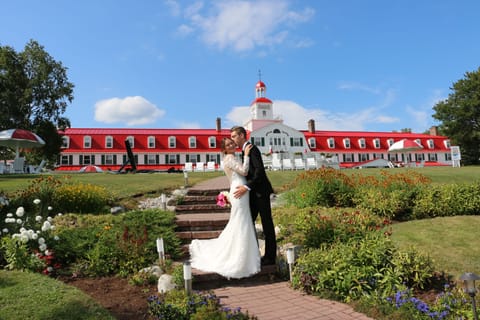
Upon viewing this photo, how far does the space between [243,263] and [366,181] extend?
6.22 m

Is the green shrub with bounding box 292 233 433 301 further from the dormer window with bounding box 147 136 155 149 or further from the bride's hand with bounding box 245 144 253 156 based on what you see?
the dormer window with bounding box 147 136 155 149

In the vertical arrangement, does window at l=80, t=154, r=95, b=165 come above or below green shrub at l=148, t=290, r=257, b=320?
above

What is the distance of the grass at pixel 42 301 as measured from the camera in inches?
143

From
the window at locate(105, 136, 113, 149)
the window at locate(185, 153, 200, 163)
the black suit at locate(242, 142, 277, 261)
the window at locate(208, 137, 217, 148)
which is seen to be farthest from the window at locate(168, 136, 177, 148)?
the black suit at locate(242, 142, 277, 261)

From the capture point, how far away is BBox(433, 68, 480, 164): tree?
156ft

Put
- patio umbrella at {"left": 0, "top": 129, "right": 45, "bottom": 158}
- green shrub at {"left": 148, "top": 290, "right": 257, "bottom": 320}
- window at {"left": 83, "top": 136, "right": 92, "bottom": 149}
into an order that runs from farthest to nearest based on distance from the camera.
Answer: window at {"left": 83, "top": 136, "right": 92, "bottom": 149} < patio umbrella at {"left": 0, "top": 129, "right": 45, "bottom": 158} < green shrub at {"left": 148, "top": 290, "right": 257, "bottom": 320}

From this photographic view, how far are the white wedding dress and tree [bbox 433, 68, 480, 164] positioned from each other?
174 feet

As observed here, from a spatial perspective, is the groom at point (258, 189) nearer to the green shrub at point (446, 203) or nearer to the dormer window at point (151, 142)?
the green shrub at point (446, 203)

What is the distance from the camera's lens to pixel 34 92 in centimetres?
3303

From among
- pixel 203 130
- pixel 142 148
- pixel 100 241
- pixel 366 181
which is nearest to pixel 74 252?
pixel 100 241

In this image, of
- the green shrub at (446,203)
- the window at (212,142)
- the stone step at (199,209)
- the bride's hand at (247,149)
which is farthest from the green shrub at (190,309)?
the window at (212,142)

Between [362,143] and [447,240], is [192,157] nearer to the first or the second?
[362,143]

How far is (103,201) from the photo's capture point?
30.0 feet

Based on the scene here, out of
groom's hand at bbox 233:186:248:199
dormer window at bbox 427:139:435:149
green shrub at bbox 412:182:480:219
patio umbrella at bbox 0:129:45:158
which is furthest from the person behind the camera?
dormer window at bbox 427:139:435:149
